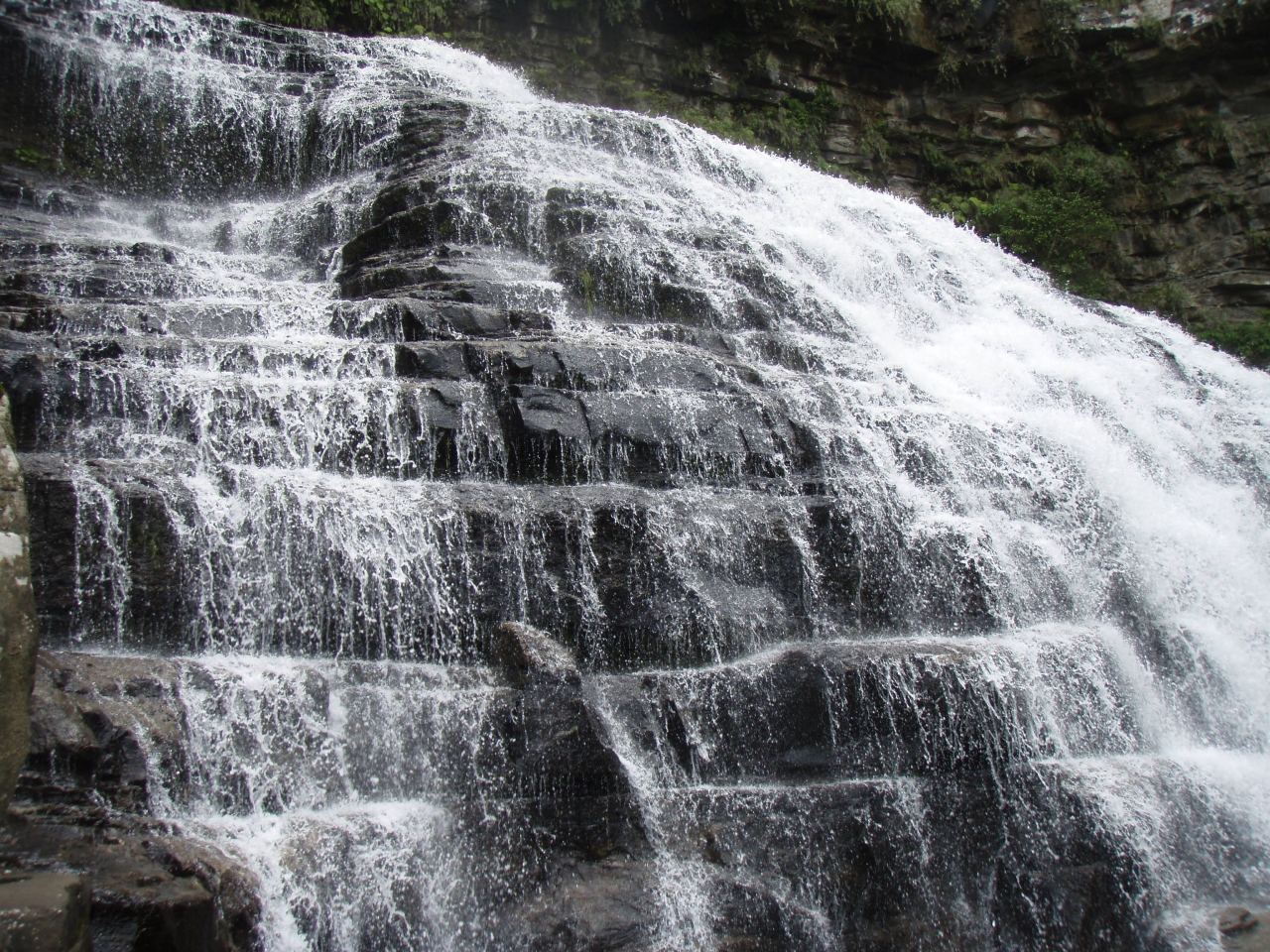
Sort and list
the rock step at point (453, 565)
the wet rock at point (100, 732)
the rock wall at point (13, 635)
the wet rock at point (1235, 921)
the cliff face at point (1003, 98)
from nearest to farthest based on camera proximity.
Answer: the rock wall at point (13, 635), the wet rock at point (100, 732), the rock step at point (453, 565), the wet rock at point (1235, 921), the cliff face at point (1003, 98)

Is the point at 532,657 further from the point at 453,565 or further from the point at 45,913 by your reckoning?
the point at 45,913

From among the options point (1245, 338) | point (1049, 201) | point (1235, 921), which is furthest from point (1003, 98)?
point (1235, 921)

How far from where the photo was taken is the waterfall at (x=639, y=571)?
4.95 metres

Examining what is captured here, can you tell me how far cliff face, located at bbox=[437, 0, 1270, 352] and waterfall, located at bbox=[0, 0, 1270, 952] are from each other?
25.4 ft

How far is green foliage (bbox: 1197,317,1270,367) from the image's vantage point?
15.9 meters

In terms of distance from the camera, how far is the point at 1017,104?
2002cm

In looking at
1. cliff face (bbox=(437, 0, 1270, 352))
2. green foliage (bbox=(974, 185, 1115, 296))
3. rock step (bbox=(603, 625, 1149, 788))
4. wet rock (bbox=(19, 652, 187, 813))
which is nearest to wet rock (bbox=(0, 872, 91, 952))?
wet rock (bbox=(19, 652, 187, 813))

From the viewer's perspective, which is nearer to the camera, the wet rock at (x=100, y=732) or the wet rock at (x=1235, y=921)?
the wet rock at (x=100, y=732)

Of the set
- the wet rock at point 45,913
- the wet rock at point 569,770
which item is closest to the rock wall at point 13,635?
the wet rock at point 45,913

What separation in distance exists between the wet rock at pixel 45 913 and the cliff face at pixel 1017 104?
17955 millimetres

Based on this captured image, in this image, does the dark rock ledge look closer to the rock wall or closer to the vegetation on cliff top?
the rock wall

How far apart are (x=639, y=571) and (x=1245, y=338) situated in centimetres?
1492

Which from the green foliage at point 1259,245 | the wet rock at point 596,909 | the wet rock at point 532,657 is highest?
the green foliage at point 1259,245

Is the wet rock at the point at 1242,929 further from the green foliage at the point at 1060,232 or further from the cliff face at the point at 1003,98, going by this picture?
the cliff face at the point at 1003,98
